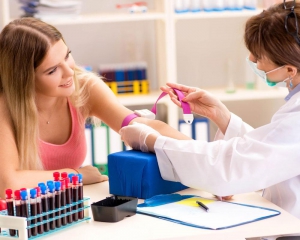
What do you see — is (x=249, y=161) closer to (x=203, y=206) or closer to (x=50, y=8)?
(x=203, y=206)

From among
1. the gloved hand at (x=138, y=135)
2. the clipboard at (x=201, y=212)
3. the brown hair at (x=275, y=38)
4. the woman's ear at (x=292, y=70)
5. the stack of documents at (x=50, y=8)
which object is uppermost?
the stack of documents at (x=50, y=8)

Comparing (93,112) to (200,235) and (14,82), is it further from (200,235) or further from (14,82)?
(200,235)

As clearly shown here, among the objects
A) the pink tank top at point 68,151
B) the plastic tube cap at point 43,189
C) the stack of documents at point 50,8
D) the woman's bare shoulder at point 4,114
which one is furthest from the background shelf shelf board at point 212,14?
the plastic tube cap at point 43,189

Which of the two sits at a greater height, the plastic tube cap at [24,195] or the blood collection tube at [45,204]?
the plastic tube cap at [24,195]

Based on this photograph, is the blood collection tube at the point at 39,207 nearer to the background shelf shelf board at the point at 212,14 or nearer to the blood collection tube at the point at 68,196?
the blood collection tube at the point at 68,196

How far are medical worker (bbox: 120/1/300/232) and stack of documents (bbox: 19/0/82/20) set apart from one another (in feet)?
5.13

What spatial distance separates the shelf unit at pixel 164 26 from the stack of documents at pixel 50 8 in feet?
0.12

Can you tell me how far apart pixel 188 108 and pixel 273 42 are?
45 centimetres

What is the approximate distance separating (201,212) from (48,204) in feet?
1.40

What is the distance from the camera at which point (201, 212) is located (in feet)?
5.46

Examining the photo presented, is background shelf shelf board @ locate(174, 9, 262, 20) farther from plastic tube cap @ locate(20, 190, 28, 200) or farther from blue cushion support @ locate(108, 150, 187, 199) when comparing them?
plastic tube cap @ locate(20, 190, 28, 200)

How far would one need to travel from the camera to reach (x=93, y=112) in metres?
2.38

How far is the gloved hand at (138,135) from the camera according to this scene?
73.6 inches

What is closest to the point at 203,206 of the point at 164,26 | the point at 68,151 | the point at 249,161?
the point at 249,161
